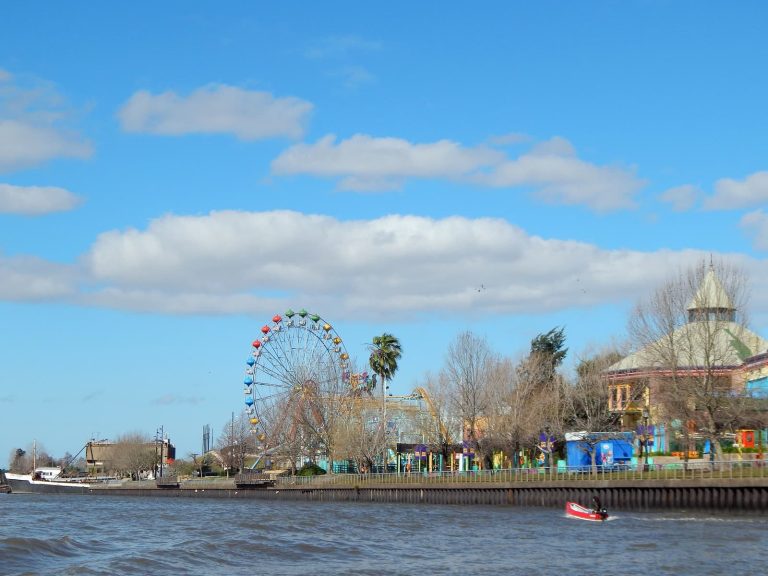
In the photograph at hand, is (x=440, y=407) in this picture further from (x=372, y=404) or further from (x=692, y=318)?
(x=692, y=318)

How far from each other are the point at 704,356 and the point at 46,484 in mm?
130598

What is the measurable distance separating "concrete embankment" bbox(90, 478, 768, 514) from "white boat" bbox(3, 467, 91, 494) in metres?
50.5

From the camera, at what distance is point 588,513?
209ft

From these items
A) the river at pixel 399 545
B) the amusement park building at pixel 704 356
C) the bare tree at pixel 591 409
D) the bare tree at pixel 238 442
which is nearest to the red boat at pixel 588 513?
the river at pixel 399 545

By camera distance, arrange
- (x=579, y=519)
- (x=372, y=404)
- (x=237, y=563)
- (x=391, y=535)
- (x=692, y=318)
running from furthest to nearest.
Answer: (x=372, y=404)
(x=692, y=318)
(x=579, y=519)
(x=391, y=535)
(x=237, y=563)

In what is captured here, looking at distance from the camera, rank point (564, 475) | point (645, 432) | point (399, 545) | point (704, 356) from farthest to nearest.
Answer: point (645, 432) < point (564, 475) < point (704, 356) < point (399, 545)

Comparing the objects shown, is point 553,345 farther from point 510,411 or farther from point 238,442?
point 238,442

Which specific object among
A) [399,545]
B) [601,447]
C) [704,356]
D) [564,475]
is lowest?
[399,545]

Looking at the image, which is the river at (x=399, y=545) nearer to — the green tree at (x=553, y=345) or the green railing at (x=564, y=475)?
the green railing at (x=564, y=475)

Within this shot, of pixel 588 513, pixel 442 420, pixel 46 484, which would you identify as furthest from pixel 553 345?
pixel 46 484

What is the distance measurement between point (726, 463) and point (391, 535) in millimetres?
23937

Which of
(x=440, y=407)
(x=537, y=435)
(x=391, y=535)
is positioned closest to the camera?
(x=391, y=535)

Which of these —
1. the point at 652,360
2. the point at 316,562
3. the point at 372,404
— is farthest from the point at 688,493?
the point at 372,404

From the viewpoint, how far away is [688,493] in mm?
66188
